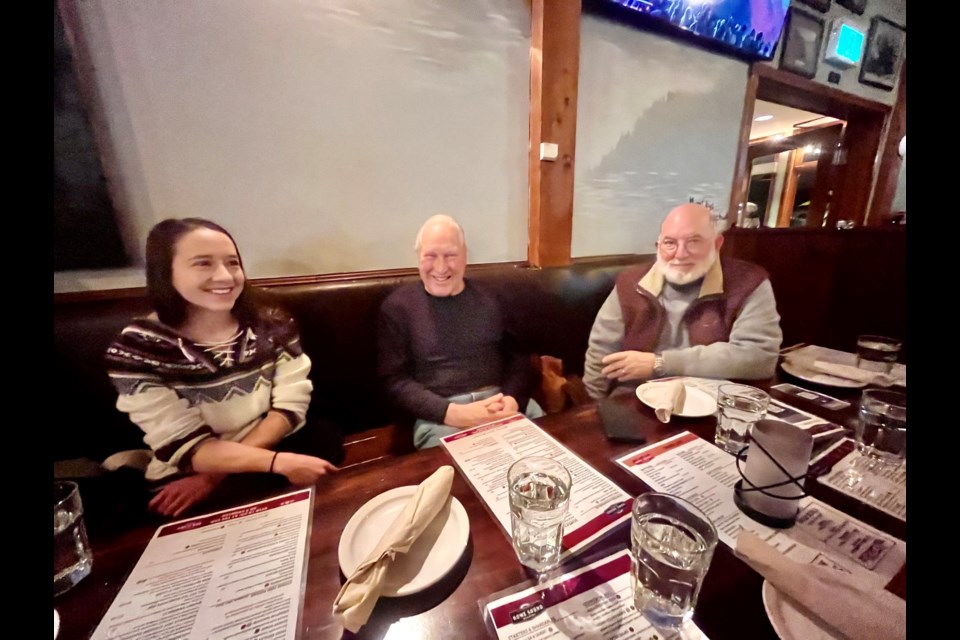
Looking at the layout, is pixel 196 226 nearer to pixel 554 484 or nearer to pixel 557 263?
pixel 554 484

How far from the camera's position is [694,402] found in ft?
2.77

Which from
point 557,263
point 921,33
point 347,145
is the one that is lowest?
point 557,263

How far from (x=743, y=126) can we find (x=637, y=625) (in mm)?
3080

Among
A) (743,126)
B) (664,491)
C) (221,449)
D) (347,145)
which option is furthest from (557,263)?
(743,126)

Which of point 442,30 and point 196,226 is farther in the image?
point 442,30

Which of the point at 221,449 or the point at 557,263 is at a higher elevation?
the point at 557,263

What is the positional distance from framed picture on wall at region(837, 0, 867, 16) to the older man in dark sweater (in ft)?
11.1

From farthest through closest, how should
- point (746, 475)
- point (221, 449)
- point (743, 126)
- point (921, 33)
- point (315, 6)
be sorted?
1. point (743, 126)
2. point (315, 6)
3. point (221, 449)
4. point (746, 475)
5. point (921, 33)

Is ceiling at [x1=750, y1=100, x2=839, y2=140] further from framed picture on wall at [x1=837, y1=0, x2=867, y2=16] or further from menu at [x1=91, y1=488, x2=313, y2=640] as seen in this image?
menu at [x1=91, y1=488, x2=313, y2=640]

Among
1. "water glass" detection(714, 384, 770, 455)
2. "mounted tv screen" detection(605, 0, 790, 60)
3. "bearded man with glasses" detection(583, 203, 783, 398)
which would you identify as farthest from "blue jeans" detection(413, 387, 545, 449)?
"mounted tv screen" detection(605, 0, 790, 60)

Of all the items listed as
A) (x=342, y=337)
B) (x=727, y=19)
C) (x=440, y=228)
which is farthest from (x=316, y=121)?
(x=727, y=19)

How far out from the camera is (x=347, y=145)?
4.75ft

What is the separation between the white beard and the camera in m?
1.24

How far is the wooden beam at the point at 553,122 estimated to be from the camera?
1648mm
